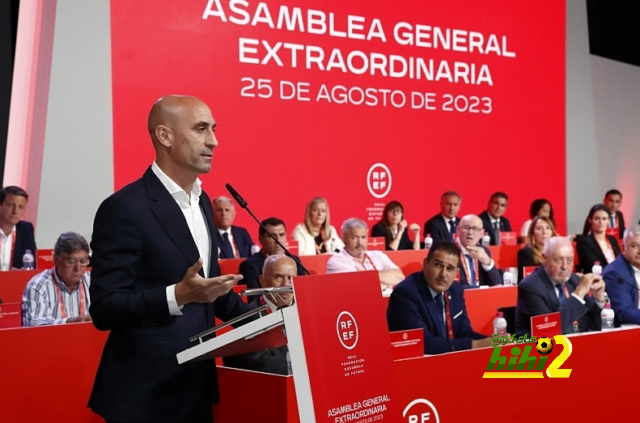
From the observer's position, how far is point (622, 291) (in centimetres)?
484

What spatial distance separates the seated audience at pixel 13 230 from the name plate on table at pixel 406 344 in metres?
4.64

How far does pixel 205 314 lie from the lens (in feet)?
6.98

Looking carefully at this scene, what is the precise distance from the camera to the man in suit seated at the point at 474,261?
21.0ft

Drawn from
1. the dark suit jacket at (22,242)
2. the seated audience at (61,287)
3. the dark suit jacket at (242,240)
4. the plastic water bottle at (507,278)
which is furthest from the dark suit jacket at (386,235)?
the seated audience at (61,287)

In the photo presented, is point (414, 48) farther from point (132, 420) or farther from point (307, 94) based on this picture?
point (132, 420)

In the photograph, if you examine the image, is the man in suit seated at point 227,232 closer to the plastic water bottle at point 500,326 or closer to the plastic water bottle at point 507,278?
the plastic water bottle at point 507,278

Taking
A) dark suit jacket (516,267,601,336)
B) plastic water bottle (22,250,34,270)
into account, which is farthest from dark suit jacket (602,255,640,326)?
plastic water bottle (22,250,34,270)

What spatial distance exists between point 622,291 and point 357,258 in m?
1.90

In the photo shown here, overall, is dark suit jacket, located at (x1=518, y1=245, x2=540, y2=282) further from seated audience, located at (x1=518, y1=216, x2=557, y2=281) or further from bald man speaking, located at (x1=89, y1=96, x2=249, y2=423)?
bald man speaking, located at (x1=89, y1=96, x2=249, y2=423)

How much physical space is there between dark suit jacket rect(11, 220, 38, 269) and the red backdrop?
3.35 ft

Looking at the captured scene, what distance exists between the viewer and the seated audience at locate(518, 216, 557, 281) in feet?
22.0

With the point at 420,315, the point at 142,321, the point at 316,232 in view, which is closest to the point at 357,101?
the point at 316,232

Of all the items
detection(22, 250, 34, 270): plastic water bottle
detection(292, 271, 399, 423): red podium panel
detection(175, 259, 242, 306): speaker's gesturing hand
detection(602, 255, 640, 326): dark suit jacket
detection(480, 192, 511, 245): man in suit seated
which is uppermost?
detection(480, 192, 511, 245): man in suit seated

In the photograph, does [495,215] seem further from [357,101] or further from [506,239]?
[357,101]
